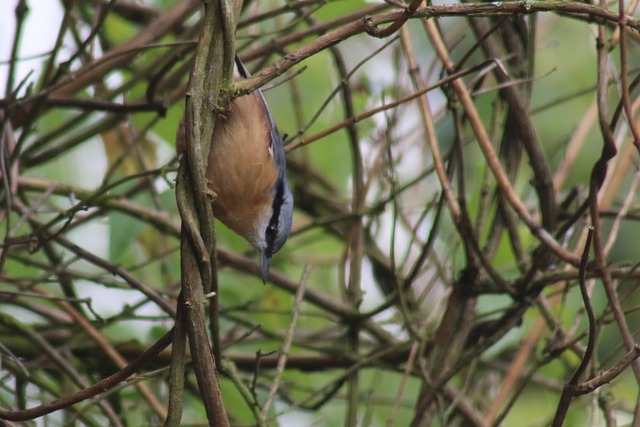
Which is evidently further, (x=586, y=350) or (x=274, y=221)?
(x=274, y=221)

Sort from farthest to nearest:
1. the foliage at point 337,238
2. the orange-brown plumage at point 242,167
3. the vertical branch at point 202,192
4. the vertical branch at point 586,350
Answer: the orange-brown plumage at point 242,167 < the foliage at point 337,238 < the vertical branch at point 586,350 < the vertical branch at point 202,192

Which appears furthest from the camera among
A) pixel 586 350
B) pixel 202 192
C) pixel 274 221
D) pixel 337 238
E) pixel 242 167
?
pixel 337 238

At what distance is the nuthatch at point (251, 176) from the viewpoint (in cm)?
277

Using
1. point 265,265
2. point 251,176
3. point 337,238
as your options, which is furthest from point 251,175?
point 337,238

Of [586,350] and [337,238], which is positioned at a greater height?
[337,238]

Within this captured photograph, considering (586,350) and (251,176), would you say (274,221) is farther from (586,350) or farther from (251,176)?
(586,350)

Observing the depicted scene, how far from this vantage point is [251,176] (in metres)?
2.87

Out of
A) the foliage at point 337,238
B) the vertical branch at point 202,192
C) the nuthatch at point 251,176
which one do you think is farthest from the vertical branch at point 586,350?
the nuthatch at point 251,176

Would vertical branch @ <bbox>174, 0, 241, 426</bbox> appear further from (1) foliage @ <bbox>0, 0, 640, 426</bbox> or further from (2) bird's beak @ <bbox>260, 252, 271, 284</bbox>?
(2) bird's beak @ <bbox>260, 252, 271, 284</bbox>

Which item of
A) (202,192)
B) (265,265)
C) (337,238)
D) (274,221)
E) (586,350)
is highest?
(337,238)

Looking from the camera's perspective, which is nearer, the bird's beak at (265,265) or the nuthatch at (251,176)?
the nuthatch at (251,176)

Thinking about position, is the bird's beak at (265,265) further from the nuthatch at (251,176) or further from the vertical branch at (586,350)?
the vertical branch at (586,350)

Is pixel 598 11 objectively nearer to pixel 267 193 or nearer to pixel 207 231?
pixel 207 231

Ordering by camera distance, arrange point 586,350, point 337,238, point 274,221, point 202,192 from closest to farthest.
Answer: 1. point 202,192
2. point 586,350
3. point 274,221
4. point 337,238
